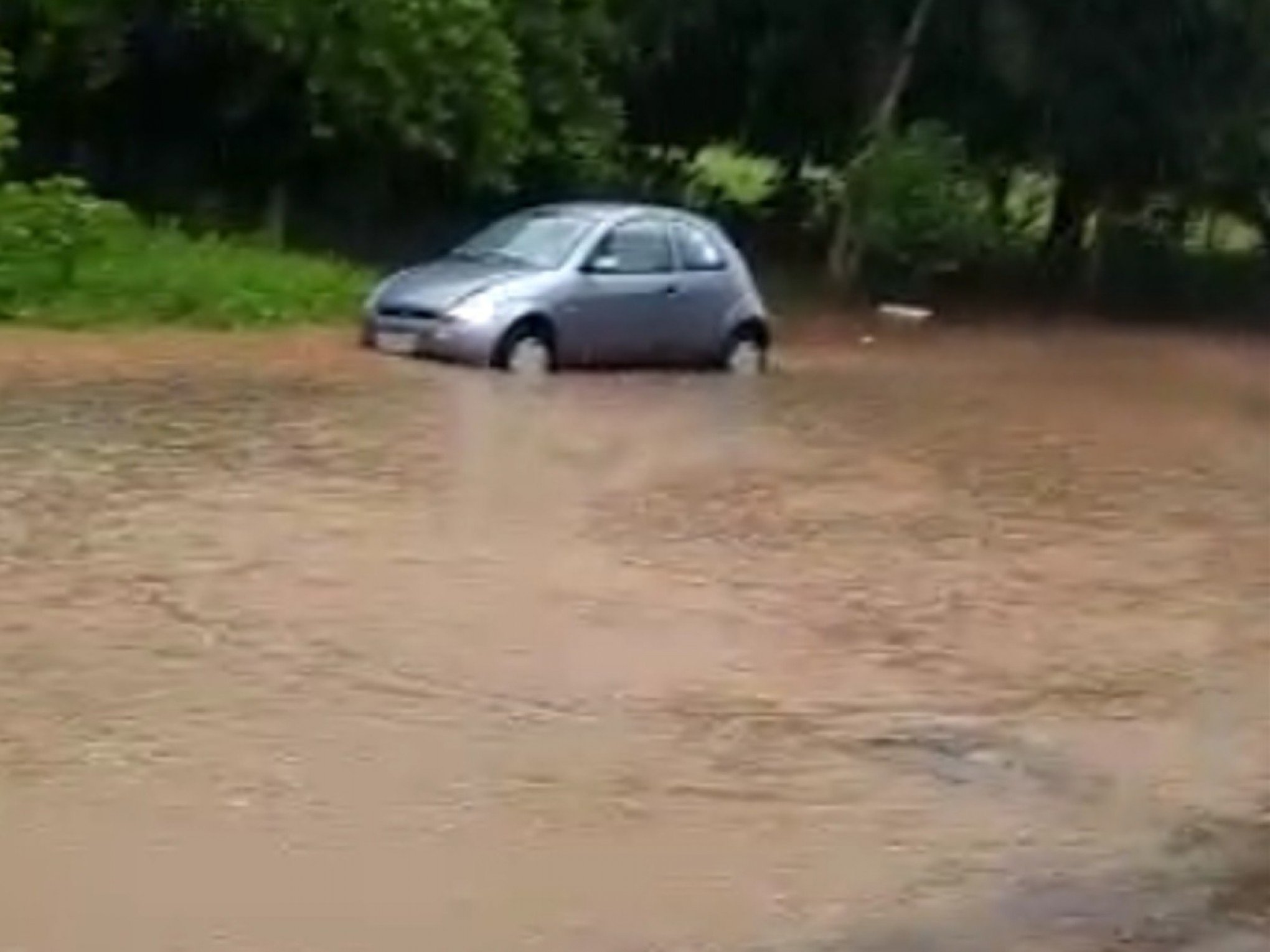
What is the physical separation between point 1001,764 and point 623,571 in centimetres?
386

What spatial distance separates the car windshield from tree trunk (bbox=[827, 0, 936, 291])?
32.2ft

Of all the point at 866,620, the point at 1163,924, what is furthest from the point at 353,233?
the point at 1163,924

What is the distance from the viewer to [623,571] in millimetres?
15125

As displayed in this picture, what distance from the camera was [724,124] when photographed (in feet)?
127

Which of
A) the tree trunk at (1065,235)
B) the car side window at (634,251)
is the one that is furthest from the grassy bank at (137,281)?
the tree trunk at (1065,235)

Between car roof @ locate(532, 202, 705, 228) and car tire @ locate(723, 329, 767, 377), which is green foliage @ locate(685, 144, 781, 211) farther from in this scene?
car roof @ locate(532, 202, 705, 228)

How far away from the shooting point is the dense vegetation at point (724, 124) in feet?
99.8

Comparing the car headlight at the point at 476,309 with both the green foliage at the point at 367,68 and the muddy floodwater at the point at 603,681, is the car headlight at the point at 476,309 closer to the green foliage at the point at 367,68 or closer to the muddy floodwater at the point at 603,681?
the muddy floodwater at the point at 603,681

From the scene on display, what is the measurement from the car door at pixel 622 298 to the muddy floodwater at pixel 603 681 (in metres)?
3.19

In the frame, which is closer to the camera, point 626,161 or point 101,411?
point 101,411

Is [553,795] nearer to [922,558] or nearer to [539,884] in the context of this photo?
[539,884]

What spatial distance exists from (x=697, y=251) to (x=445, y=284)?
2687 millimetres

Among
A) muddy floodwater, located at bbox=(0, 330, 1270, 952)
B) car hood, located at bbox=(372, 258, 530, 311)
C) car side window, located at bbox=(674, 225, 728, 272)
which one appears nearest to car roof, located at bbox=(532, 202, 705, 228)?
car side window, located at bbox=(674, 225, 728, 272)

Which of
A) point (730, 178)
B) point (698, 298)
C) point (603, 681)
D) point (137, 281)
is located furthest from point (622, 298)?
point (730, 178)
